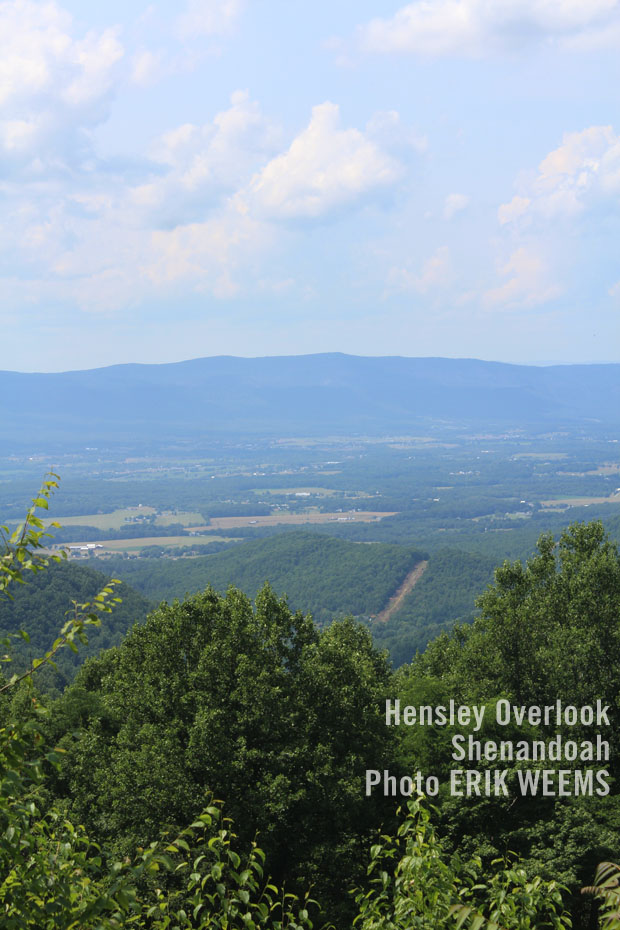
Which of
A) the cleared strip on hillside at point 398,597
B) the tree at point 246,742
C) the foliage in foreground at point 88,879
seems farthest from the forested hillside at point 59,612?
the foliage in foreground at point 88,879

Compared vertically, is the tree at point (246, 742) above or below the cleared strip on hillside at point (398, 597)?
above

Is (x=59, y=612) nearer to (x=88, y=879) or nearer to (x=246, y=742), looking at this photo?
(x=246, y=742)

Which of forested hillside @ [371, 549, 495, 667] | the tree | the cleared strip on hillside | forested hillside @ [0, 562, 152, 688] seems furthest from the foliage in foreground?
the cleared strip on hillside

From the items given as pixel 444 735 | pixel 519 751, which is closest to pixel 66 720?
pixel 444 735

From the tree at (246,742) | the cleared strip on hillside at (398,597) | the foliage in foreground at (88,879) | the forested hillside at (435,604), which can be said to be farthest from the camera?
the cleared strip on hillside at (398,597)

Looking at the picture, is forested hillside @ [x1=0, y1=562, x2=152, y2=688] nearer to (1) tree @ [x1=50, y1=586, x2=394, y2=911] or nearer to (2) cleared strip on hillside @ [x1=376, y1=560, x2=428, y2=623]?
(2) cleared strip on hillside @ [x1=376, y1=560, x2=428, y2=623]

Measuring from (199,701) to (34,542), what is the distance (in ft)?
55.4

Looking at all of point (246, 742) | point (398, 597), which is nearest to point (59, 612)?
point (398, 597)

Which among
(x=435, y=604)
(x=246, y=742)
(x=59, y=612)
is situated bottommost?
(x=435, y=604)

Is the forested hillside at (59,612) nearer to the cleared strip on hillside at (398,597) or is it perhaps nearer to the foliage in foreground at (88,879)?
the cleared strip on hillside at (398,597)

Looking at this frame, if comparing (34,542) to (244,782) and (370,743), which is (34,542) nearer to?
(244,782)

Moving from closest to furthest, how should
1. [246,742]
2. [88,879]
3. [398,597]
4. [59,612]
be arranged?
[88,879]
[246,742]
[59,612]
[398,597]

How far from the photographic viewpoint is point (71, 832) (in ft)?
29.0

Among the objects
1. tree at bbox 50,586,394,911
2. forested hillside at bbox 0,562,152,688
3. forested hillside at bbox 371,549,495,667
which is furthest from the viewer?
forested hillside at bbox 371,549,495,667
